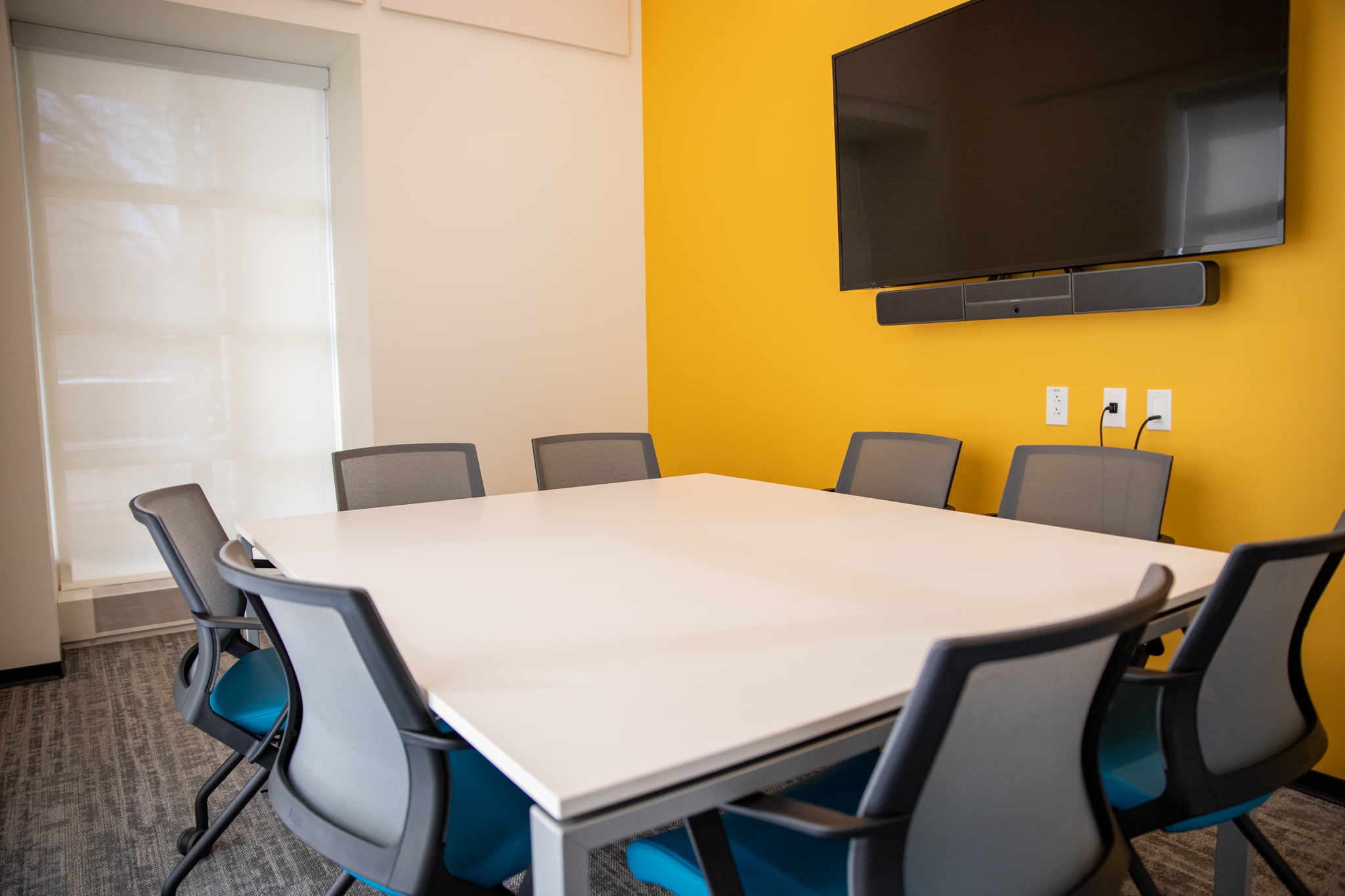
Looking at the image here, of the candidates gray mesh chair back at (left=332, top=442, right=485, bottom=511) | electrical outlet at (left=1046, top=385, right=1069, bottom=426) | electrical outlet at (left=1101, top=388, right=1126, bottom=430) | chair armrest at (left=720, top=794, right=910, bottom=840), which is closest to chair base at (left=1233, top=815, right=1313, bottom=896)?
chair armrest at (left=720, top=794, right=910, bottom=840)

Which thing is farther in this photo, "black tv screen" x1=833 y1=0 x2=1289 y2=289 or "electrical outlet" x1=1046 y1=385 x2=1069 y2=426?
"electrical outlet" x1=1046 y1=385 x2=1069 y2=426

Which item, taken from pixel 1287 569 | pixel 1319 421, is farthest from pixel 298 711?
pixel 1319 421

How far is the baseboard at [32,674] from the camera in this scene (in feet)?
11.9

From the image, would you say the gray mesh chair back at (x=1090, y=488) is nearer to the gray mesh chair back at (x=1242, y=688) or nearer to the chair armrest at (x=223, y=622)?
the gray mesh chair back at (x=1242, y=688)

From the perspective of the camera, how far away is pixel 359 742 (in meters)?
1.40

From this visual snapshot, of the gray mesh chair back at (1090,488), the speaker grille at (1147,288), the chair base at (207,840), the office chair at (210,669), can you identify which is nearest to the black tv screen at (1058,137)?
the speaker grille at (1147,288)

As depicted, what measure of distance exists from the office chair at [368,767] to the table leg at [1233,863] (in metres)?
1.49

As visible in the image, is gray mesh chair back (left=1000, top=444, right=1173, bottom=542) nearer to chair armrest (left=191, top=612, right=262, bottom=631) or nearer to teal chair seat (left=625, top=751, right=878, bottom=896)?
teal chair seat (left=625, top=751, right=878, bottom=896)

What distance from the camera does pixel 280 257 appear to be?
4.77 metres

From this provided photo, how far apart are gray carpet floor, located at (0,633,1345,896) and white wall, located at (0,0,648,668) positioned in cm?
187

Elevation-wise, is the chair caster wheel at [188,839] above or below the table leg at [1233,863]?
below

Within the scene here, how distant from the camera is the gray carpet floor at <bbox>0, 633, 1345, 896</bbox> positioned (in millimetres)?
2209

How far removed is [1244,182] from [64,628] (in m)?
5.06

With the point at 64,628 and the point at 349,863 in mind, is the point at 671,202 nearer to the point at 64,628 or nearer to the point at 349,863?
the point at 64,628
